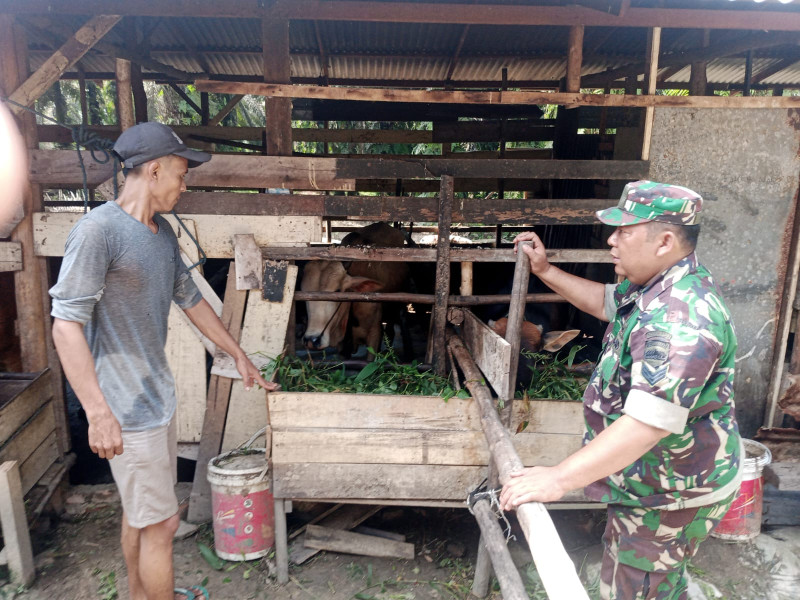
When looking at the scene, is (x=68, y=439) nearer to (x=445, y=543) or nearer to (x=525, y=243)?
(x=445, y=543)

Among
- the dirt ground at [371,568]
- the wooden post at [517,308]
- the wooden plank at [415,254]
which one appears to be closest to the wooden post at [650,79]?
the wooden plank at [415,254]

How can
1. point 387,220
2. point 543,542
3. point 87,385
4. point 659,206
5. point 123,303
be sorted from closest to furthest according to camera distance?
point 543,542
point 659,206
point 87,385
point 123,303
point 387,220

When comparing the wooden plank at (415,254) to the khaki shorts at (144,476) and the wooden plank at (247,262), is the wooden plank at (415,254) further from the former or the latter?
the khaki shorts at (144,476)

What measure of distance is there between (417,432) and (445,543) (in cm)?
105

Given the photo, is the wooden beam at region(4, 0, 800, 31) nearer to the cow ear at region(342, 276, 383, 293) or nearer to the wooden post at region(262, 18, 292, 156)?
the wooden post at region(262, 18, 292, 156)

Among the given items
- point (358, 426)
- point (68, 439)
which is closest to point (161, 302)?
point (358, 426)

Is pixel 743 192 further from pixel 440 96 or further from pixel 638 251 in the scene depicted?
pixel 638 251

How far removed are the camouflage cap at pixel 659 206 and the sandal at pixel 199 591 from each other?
9.77 feet

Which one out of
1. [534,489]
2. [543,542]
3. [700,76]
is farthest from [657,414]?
[700,76]

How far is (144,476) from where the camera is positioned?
2.63 metres

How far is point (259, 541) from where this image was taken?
3.77 m

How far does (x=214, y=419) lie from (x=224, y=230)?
1.32 meters

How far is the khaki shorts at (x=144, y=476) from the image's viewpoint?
2582mm

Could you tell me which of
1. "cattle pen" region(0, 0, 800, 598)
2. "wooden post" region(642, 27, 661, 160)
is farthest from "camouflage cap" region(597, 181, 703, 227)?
"wooden post" region(642, 27, 661, 160)
